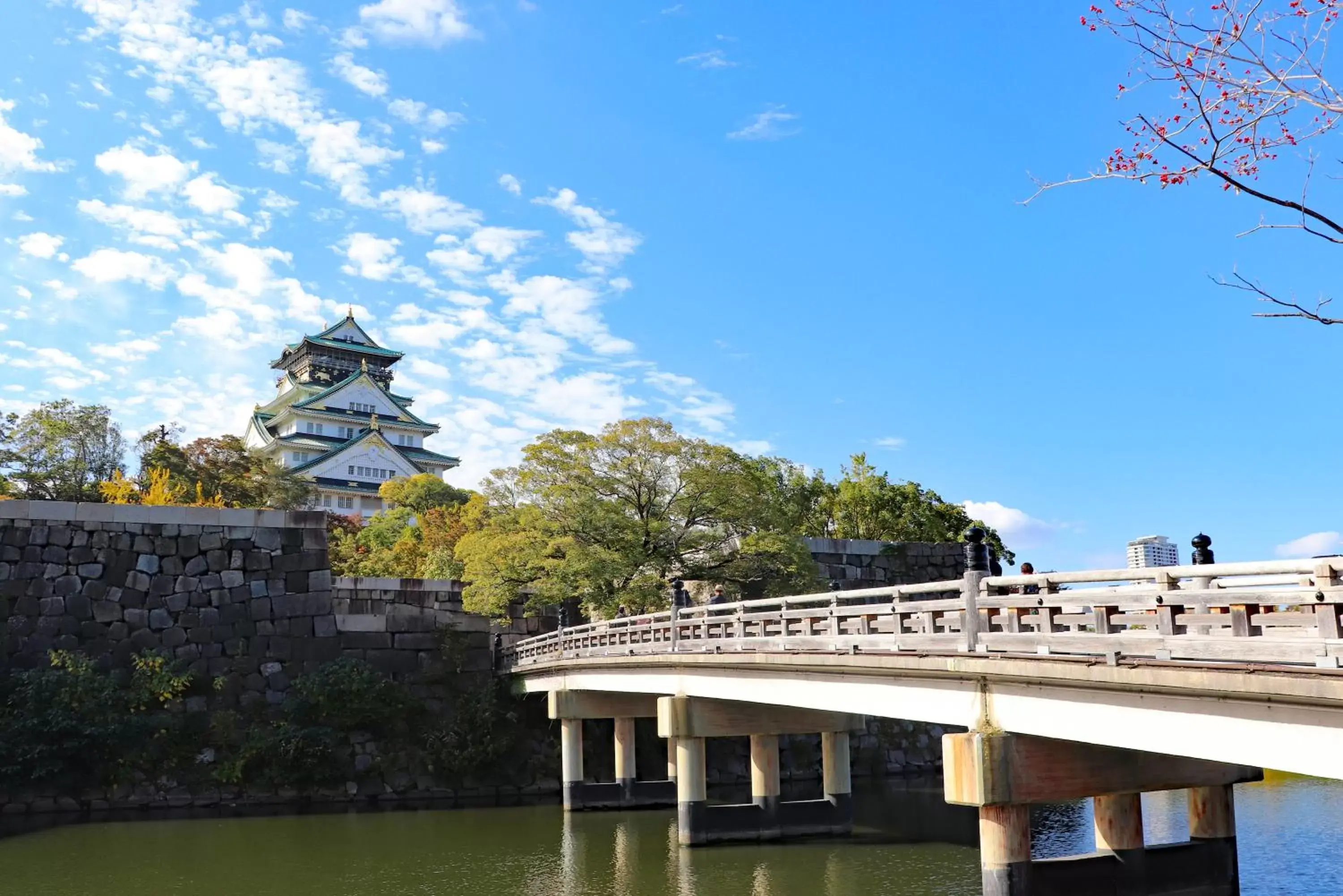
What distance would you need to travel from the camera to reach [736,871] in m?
19.3

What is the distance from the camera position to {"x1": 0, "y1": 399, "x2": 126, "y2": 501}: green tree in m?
47.2

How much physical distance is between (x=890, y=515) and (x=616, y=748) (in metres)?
21.8

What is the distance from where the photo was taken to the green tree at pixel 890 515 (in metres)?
46.8

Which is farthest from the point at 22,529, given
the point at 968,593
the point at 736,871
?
the point at 968,593

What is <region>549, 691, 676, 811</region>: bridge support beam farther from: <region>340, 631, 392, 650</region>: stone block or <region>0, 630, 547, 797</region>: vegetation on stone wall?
<region>340, 631, 392, 650</region>: stone block

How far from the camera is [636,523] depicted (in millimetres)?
30594

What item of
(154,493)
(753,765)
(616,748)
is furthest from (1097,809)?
(154,493)

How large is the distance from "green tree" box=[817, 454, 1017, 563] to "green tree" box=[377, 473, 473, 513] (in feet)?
71.5

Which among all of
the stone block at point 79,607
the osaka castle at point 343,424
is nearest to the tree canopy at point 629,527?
the stone block at point 79,607

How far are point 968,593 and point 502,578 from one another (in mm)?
20719

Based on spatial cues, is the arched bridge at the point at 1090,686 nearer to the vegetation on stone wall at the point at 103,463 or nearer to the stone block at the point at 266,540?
the stone block at the point at 266,540

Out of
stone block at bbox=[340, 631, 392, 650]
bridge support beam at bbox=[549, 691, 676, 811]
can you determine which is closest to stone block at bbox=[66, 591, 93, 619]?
stone block at bbox=[340, 631, 392, 650]

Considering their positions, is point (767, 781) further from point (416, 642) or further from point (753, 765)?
point (416, 642)

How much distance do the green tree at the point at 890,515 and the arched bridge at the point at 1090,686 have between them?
26.8 m
